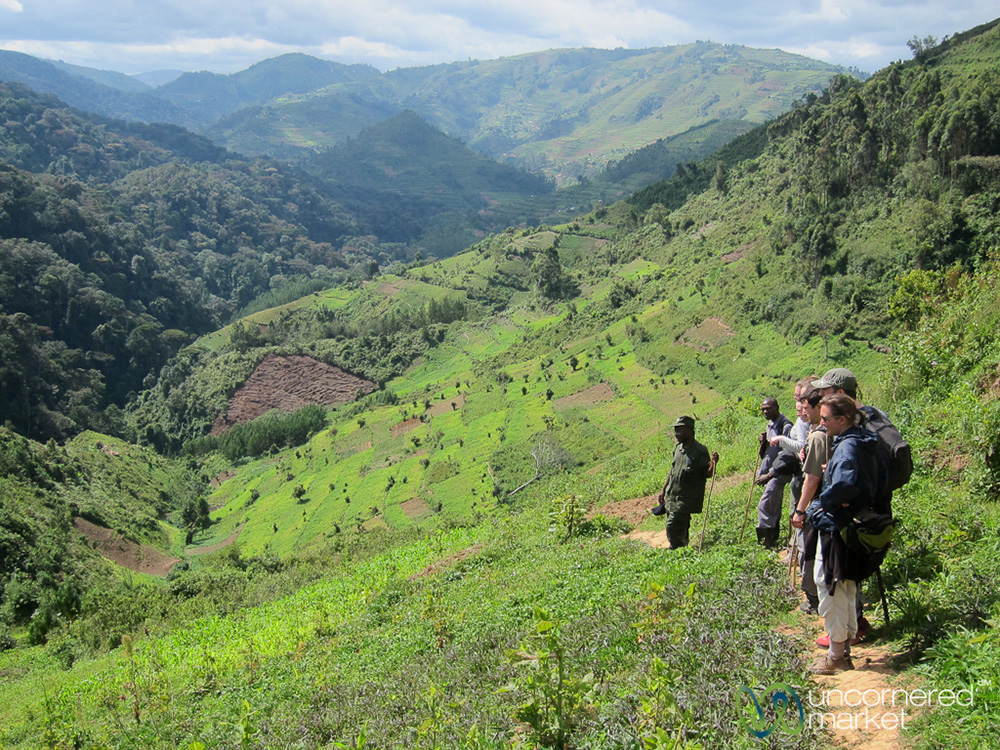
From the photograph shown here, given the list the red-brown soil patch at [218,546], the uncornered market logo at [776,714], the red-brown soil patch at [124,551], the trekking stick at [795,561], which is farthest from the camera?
the red-brown soil patch at [218,546]

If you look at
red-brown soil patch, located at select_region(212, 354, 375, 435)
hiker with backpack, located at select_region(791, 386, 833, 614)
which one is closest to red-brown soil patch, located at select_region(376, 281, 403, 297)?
red-brown soil patch, located at select_region(212, 354, 375, 435)

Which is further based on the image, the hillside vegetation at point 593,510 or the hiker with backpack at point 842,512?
the hillside vegetation at point 593,510

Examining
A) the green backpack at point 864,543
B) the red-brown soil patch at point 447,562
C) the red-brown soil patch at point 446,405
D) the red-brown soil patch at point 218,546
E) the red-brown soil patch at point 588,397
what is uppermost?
the green backpack at point 864,543

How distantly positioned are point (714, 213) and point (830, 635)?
6760 cm

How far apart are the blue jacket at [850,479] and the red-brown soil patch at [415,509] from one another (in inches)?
1423

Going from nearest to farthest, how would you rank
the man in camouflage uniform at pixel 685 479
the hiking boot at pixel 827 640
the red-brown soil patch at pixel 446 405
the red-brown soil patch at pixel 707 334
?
the hiking boot at pixel 827 640
the man in camouflage uniform at pixel 685 479
the red-brown soil patch at pixel 707 334
the red-brown soil patch at pixel 446 405

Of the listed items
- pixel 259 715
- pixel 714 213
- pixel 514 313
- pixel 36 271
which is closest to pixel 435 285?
pixel 514 313

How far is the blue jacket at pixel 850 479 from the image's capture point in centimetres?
512

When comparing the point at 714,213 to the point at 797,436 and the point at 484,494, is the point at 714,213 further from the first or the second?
the point at 797,436

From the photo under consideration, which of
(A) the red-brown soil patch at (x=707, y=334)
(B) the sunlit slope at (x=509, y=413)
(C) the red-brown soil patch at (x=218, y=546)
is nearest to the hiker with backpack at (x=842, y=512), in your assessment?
(B) the sunlit slope at (x=509, y=413)

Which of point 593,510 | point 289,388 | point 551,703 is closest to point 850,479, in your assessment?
point 551,703

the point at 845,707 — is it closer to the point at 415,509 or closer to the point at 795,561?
the point at 795,561

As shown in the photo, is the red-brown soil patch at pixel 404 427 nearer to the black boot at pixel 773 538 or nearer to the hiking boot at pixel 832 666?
the black boot at pixel 773 538

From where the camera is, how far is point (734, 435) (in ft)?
59.8
